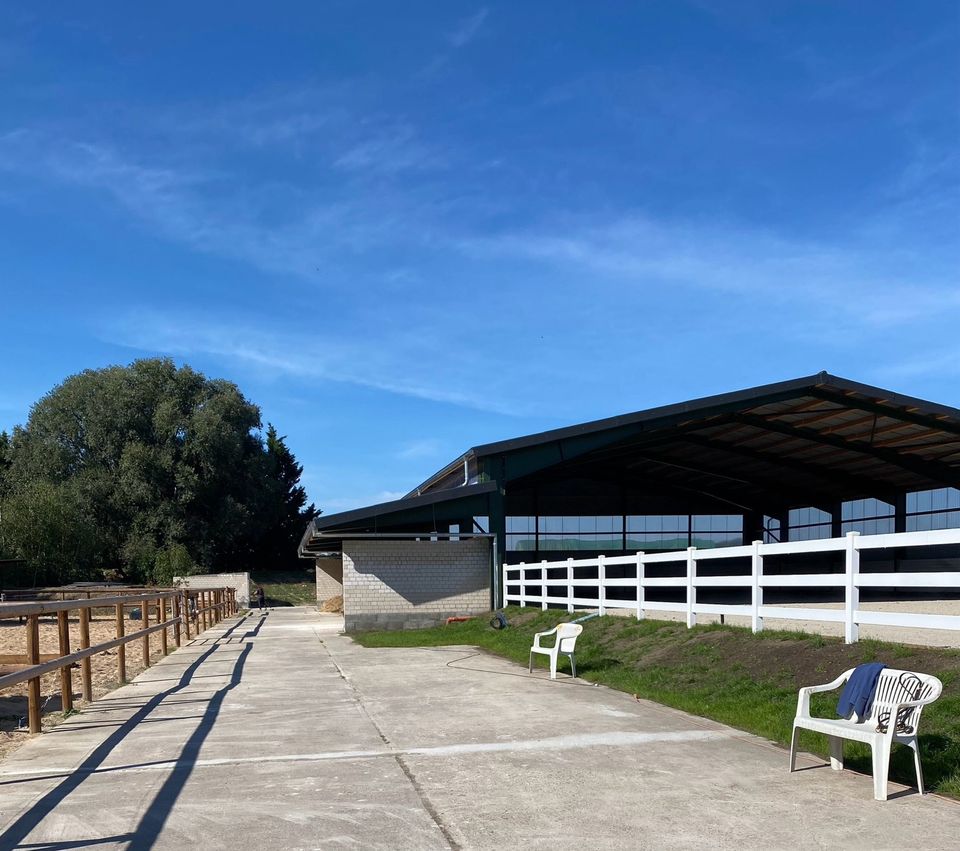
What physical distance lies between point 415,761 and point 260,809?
62.7 inches

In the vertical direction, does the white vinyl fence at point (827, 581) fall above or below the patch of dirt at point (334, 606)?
above

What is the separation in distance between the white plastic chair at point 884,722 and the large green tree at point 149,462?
1943 inches

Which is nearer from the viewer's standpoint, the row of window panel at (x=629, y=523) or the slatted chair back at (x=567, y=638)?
the slatted chair back at (x=567, y=638)

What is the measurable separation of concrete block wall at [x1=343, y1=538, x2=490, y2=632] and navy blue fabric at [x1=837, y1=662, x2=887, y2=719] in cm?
1809

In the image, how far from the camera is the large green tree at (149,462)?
178 feet

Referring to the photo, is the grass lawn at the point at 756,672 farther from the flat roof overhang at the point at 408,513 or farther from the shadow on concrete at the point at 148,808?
the flat roof overhang at the point at 408,513

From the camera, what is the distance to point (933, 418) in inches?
998

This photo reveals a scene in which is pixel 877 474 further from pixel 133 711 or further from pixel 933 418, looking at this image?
pixel 133 711

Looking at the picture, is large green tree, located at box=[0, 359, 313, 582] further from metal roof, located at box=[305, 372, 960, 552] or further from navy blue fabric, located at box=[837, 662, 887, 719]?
navy blue fabric, located at box=[837, 662, 887, 719]

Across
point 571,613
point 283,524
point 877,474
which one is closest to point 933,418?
point 877,474

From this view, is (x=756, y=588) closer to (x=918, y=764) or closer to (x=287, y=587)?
(x=918, y=764)

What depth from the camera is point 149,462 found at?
55.1 meters

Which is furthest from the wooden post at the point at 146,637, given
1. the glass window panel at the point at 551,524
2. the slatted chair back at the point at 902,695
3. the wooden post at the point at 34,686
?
the glass window panel at the point at 551,524

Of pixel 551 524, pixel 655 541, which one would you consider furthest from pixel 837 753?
pixel 655 541
